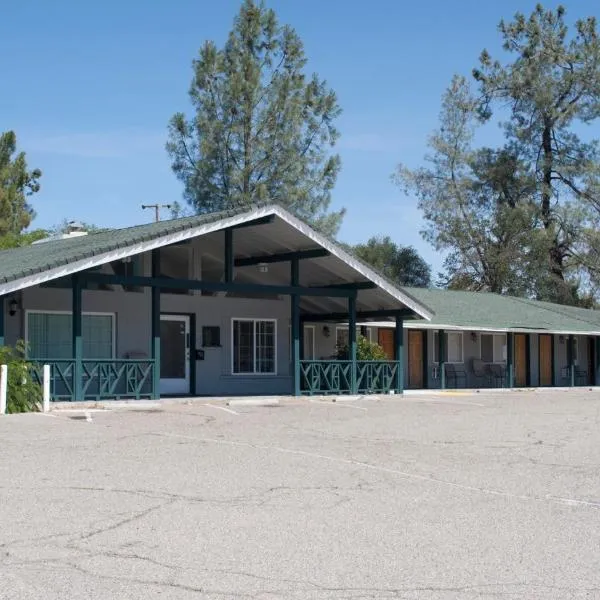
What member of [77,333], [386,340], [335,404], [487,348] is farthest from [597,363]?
[77,333]

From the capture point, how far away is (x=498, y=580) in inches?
267

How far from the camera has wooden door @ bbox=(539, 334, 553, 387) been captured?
37500 millimetres

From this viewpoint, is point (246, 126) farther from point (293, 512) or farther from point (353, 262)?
Result: point (293, 512)

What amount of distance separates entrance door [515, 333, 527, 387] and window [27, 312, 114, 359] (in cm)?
1792

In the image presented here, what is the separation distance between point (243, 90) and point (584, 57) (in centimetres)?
2151

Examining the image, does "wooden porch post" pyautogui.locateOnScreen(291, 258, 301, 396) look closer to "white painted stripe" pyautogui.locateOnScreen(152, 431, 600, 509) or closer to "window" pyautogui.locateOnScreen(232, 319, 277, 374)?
"window" pyautogui.locateOnScreen(232, 319, 277, 374)

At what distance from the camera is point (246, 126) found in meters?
42.5

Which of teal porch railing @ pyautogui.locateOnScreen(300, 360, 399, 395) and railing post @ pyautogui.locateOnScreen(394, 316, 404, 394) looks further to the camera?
railing post @ pyautogui.locateOnScreen(394, 316, 404, 394)

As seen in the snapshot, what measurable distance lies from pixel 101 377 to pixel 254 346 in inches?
253

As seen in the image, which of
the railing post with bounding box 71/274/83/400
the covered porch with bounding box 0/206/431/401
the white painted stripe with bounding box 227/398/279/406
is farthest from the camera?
the white painted stripe with bounding box 227/398/279/406

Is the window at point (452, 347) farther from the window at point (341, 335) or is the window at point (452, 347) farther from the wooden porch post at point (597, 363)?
the wooden porch post at point (597, 363)

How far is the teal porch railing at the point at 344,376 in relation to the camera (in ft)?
80.7

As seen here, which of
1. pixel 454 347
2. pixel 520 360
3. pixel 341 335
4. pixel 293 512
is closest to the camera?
pixel 293 512

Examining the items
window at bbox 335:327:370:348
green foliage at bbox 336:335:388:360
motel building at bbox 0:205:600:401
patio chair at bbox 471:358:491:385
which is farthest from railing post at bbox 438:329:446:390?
green foliage at bbox 336:335:388:360
